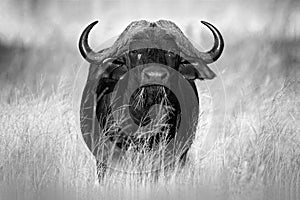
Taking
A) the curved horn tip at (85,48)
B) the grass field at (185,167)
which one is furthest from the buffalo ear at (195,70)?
the curved horn tip at (85,48)

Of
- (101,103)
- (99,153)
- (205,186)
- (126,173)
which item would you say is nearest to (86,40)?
(101,103)

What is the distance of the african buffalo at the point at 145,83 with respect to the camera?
548 centimetres

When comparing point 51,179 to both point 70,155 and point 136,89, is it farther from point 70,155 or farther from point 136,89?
point 136,89

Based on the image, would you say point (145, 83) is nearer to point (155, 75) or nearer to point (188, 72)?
point (155, 75)

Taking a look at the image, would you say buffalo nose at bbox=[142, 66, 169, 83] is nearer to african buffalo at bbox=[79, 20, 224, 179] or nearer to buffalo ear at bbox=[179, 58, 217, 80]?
african buffalo at bbox=[79, 20, 224, 179]

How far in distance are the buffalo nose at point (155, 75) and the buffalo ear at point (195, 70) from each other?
2.96 feet

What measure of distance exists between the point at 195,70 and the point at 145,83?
1.07 meters

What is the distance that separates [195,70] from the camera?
20.3 ft

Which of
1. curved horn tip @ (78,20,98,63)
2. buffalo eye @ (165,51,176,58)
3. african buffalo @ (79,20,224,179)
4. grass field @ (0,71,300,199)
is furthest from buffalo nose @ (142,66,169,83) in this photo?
curved horn tip @ (78,20,98,63)

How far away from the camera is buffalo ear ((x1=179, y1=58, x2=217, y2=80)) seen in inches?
241

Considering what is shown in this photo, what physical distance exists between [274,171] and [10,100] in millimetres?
3710

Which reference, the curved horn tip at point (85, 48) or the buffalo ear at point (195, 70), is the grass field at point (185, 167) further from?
the curved horn tip at point (85, 48)

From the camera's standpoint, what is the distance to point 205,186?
4.55 m

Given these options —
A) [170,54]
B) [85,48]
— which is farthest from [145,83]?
[85,48]
